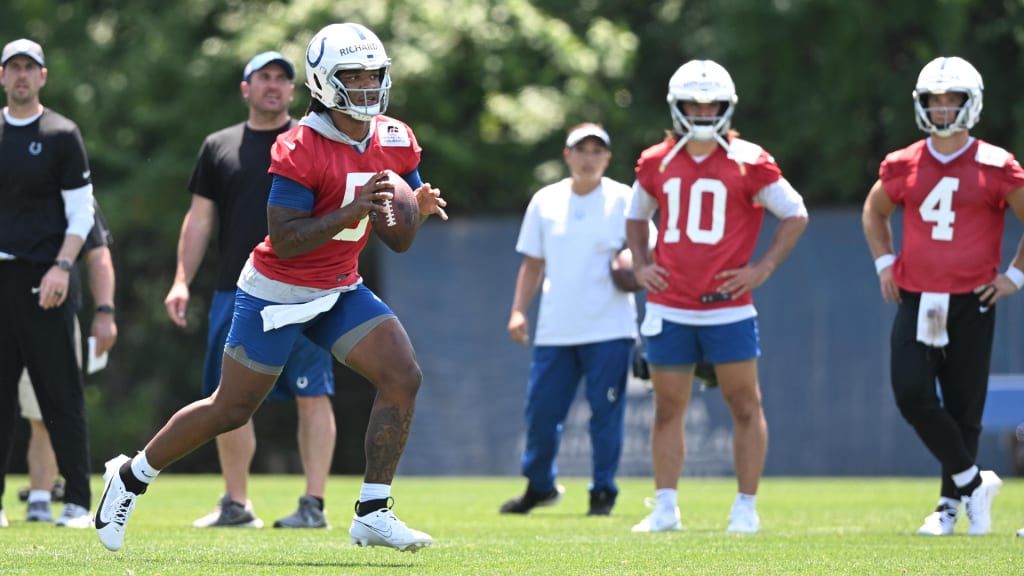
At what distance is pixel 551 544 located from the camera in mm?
7617

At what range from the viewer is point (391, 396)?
667 cm

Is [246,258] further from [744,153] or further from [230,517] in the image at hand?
[744,153]

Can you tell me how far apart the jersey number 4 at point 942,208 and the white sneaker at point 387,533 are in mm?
3278

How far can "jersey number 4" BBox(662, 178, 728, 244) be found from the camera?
28.2 ft

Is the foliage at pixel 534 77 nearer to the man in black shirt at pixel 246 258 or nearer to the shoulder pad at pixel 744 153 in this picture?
the man in black shirt at pixel 246 258

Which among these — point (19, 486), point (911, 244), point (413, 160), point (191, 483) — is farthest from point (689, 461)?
point (413, 160)

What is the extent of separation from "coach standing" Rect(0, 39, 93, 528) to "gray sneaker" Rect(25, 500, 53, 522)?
→ 1.30 feet

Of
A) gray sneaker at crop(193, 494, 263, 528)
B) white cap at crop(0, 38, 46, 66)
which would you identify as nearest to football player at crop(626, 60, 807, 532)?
gray sneaker at crop(193, 494, 263, 528)

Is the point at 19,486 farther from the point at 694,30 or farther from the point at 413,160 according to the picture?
the point at 694,30

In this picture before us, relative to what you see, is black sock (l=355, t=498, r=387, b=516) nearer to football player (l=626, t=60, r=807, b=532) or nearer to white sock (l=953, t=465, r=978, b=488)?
football player (l=626, t=60, r=807, b=532)

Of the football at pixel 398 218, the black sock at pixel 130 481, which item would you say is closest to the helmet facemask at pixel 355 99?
the football at pixel 398 218

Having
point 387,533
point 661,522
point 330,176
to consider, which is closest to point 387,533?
point 387,533

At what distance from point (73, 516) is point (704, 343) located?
3.24 m

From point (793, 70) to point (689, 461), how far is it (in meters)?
4.46
